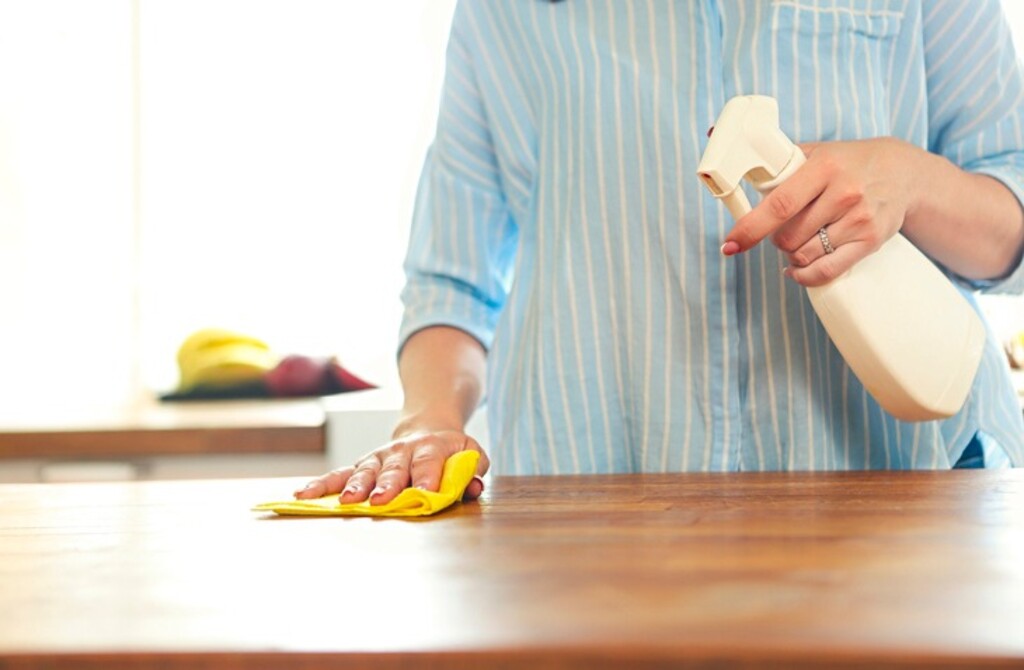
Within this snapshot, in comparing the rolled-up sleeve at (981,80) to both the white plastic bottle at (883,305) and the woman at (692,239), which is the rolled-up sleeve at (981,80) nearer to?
the woman at (692,239)

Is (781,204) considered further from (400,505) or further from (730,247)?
(400,505)

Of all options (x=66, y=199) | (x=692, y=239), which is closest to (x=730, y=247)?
(x=692, y=239)

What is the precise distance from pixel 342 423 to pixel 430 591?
174 centimetres

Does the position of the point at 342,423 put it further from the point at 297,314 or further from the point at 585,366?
the point at 585,366

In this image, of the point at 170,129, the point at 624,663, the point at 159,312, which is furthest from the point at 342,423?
the point at 624,663

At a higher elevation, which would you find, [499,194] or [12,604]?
[499,194]

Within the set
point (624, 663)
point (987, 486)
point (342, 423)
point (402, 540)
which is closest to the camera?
point (624, 663)

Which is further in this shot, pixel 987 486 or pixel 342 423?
pixel 342 423

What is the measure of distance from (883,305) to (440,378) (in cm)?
36

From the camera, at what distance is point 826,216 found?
0.86 meters

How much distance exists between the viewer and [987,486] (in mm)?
779

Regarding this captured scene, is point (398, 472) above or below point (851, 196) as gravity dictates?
below

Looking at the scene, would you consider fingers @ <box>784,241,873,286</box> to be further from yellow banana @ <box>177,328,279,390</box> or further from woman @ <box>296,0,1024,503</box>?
yellow banana @ <box>177,328,279,390</box>

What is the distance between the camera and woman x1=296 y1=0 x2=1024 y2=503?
104 cm
